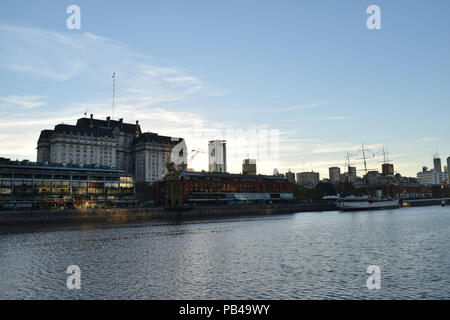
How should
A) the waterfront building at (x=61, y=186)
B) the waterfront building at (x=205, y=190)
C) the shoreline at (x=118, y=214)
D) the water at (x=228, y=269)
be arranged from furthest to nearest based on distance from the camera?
the waterfront building at (x=205, y=190)
the waterfront building at (x=61, y=186)
the shoreline at (x=118, y=214)
the water at (x=228, y=269)

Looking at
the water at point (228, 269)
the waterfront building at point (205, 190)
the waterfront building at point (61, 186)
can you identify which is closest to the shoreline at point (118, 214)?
the waterfront building at point (205, 190)

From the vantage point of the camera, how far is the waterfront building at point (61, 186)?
5236 inches

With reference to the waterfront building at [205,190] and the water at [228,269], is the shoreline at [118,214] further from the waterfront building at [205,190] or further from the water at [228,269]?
the water at [228,269]

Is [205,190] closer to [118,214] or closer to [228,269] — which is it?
[118,214]

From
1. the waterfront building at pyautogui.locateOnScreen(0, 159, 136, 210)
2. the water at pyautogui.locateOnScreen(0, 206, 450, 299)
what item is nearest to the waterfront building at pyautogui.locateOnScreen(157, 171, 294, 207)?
the waterfront building at pyautogui.locateOnScreen(0, 159, 136, 210)

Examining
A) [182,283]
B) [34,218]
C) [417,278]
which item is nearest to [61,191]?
[34,218]

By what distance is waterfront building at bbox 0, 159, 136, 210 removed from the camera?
133 m

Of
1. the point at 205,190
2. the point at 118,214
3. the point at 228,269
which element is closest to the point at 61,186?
the point at 118,214

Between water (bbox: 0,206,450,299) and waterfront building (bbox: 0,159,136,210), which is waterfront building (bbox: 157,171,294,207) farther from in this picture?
water (bbox: 0,206,450,299)

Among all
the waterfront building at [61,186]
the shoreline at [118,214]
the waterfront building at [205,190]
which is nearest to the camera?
the shoreline at [118,214]

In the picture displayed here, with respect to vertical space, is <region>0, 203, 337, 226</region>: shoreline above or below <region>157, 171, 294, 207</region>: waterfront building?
below

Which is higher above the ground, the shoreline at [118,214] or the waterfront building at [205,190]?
the waterfront building at [205,190]
